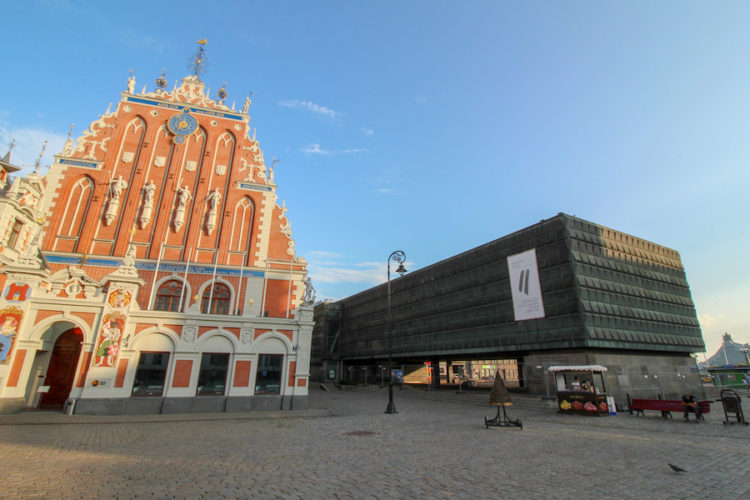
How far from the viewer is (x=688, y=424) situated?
16.8 meters

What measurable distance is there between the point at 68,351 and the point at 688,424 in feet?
109

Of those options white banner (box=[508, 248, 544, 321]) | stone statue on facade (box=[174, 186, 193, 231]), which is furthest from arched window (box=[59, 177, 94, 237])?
white banner (box=[508, 248, 544, 321])

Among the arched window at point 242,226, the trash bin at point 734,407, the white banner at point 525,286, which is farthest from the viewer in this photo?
the white banner at point 525,286

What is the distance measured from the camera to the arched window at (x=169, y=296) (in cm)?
2294

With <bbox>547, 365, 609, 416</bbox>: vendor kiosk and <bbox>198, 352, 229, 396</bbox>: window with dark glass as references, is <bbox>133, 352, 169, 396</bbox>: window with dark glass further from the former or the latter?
<bbox>547, 365, 609, 416</bbox>: vendor kiosk

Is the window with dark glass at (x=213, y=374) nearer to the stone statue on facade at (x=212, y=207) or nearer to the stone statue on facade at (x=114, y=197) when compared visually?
the stone statue on facade at (x=212, y=207)

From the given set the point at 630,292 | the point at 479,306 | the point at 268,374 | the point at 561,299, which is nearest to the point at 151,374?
the point at 268,374

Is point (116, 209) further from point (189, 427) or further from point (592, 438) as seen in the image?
point (592, 438)

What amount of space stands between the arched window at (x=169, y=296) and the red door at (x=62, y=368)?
13.9 feet

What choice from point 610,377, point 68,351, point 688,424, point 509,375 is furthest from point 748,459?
point 509,375

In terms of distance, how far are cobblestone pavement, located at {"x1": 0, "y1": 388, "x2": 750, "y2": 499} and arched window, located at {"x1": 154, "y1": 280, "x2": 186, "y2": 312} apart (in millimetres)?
7627

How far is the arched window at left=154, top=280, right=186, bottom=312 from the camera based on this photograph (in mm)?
22942

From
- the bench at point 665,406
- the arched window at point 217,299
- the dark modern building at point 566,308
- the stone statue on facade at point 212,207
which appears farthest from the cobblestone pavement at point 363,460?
the dark modern building at point 566,308

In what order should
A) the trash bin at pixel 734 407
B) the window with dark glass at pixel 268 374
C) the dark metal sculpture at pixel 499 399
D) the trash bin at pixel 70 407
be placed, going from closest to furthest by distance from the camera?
the dark metal sculpture at pixel 499 399
the trash bin at pixel 734 407
the trash bin at pixel 70 407
the window with dark glass at pixel 268 374
